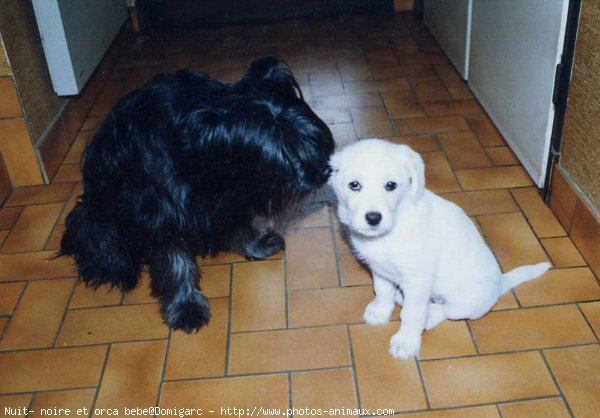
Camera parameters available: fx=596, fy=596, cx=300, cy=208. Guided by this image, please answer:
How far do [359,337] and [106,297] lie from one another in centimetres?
90

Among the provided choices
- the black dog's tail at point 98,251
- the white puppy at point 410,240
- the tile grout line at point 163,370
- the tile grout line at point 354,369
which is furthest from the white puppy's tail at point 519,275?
the black dog's tail at point 98,251

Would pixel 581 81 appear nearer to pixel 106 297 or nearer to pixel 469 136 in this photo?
pixel 469 136

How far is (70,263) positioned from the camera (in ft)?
7.35

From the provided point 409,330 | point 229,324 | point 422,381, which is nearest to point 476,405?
point 422,381

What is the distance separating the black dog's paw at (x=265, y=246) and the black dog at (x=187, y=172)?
0.17 m

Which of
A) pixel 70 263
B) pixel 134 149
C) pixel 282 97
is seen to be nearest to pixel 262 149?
pixel 282 97

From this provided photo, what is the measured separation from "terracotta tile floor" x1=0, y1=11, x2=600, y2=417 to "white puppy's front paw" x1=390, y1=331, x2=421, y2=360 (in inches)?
1.1

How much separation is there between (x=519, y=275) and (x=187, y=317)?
3.53ft

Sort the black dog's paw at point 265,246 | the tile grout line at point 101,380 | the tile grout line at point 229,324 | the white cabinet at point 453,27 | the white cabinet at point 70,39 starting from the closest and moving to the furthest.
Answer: the tile grout line at point 101,380 < the tile grout line at point 229,324 < the black dog's paw at point 265,246 < the white cabinet at point 70,39 < the white cabinet at point 453,27

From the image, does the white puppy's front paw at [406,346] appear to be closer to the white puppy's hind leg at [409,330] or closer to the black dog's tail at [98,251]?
the white puppy's hind leg at [409,330]

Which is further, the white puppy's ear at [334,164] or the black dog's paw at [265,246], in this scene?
the black dog's paw at [265,246]

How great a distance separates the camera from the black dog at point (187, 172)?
61.2 inches

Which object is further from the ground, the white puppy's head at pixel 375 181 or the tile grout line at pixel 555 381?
the white puppy's head at pixel 375 181

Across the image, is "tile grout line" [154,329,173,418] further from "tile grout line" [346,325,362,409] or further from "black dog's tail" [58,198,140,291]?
"tile grout line" [346,325,362,409]
